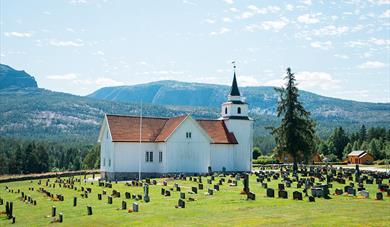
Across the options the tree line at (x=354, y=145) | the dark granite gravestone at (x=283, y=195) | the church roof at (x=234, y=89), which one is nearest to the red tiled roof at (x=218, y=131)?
the church roof at (x=234, y=89)

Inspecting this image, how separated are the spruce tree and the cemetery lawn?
20.5 metres

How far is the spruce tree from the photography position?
183 ft

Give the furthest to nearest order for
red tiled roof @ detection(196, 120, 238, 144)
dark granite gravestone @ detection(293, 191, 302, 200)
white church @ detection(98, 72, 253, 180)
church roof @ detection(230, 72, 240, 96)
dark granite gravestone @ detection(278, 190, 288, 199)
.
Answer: church roof @ detection(230, 72, 240, 96)
red tiled roof @ detection(196, 120, 238, 144)
white church @ detection(98, 72, 253, 180)
dark granite gravestone @ detection(278, 190, 288, 199)
dark granite gravestone @ detection(293, 191, 302, 200)

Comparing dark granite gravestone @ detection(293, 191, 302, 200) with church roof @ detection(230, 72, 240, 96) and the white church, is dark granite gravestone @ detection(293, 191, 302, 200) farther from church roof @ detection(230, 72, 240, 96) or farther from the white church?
church roof @ detection(230, 72, 240, 96)

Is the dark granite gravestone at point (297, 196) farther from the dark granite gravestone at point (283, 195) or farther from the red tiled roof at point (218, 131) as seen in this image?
the red tiled roof at point (218, 131)

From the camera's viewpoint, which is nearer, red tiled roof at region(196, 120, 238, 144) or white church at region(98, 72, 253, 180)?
white church at region(98, 72, 253, 180)

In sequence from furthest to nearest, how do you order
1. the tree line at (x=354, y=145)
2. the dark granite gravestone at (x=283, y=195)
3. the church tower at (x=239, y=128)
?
the tree line at (x=354, y=145) < the church tower at (x=239, y=128) < the dark granite gravestone at (x=283, y=195)

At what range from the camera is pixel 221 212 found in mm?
25547

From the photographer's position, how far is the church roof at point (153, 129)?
182 feet

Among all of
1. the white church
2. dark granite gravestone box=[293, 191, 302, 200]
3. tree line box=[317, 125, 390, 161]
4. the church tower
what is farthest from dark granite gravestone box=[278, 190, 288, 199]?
tree line box=[317, 125, 390, 161]

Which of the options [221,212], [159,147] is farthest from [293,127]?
[221,212]

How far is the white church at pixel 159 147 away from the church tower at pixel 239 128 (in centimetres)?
105

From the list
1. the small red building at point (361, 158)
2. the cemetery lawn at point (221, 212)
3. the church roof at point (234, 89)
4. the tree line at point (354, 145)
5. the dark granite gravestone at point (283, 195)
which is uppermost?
the church roof at point (234, 89)

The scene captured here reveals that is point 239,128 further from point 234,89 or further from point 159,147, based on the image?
point 159,147
